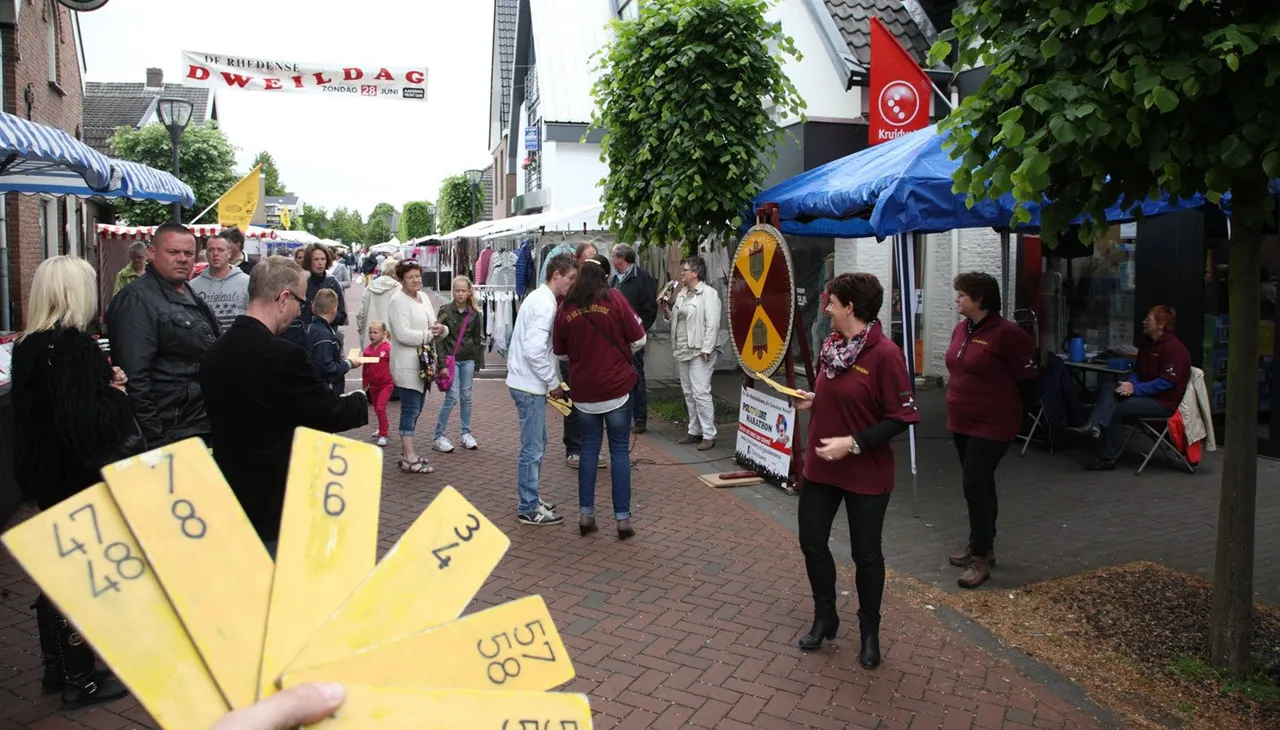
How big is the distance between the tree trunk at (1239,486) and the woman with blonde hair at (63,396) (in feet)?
15.6

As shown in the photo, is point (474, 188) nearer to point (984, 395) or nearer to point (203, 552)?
point (984, 395)

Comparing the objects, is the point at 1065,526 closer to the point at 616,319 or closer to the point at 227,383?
the point at 616,319

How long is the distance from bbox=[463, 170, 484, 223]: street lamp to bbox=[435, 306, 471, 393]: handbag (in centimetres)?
3290

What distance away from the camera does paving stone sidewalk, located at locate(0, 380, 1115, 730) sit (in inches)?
151

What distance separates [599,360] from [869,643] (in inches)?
96.5

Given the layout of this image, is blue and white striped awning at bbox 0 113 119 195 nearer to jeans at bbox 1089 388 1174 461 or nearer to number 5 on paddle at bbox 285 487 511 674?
number 5 on paddle at bbox 285 487 511 674

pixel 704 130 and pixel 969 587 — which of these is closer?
pixel 969 587

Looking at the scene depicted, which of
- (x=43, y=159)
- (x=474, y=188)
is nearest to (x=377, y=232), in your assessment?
(x=474, y=188)

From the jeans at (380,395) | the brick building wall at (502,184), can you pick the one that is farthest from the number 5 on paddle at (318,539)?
the brick building wall at (502,184)

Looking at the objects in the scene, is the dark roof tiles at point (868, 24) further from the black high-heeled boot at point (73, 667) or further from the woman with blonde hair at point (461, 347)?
the black high-heeled boot at point (73, 667)

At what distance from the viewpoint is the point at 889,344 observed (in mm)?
4293

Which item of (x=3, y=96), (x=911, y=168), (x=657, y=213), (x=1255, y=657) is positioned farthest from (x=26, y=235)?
(x=1255, y=657)

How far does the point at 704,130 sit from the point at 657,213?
967 millimetres

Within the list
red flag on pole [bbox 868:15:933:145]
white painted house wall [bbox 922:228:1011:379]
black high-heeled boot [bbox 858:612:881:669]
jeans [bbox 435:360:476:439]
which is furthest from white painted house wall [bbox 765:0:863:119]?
black high-heeled boot [bbox 858:612:881:669]
